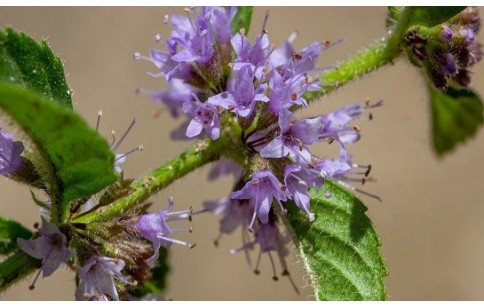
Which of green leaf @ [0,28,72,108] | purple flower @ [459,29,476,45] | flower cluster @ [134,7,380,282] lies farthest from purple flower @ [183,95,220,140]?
purple flower @ [459,29,476,45]

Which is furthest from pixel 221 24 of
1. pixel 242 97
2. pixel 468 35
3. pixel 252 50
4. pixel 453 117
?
pixel 453 117

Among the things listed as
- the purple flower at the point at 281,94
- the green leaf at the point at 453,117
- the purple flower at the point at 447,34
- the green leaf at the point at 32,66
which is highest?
the green leaf at the point at 32,66

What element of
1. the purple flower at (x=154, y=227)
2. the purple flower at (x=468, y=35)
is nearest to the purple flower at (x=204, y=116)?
the purple flower at (x=154, y=227)

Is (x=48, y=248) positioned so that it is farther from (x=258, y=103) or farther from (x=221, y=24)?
(x=221, y=24)

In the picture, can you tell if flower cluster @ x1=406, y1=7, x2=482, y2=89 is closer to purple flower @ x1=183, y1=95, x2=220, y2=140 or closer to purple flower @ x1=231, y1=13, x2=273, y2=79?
purple flower @ x1=231, y1=13, x2=273, y2=79

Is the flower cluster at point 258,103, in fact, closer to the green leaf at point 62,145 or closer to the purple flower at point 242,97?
the purple flower at point 242,97

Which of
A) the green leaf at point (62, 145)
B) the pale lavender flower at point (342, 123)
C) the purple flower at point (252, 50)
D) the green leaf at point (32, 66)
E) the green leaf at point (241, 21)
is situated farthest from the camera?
the green leaf at point (241, 21)

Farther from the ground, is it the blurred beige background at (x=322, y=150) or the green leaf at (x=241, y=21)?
the green leaf at (x=241, y=21)

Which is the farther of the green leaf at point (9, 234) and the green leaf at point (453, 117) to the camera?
the green leaf at point (453, 117)
